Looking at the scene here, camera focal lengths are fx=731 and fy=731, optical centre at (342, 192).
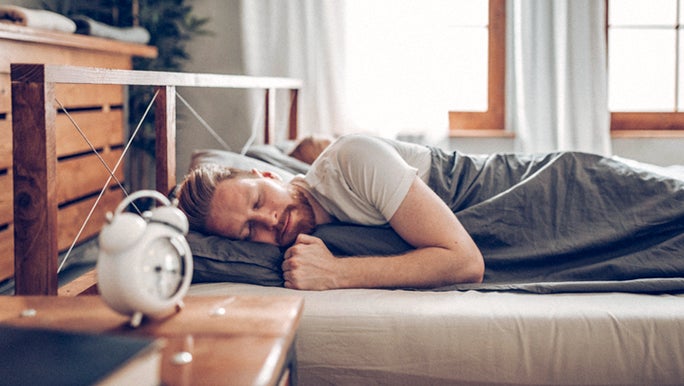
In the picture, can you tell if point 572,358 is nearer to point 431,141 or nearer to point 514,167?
point 514,167

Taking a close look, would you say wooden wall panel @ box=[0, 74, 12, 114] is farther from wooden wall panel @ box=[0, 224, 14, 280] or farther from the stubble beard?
the stubble beard

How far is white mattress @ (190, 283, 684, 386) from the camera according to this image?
1.23 meters

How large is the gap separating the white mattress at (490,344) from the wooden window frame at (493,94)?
2160 mm

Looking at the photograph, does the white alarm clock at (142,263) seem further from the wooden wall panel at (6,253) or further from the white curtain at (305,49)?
the white curtain at (305,49)

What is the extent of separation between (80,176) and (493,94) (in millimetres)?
1853

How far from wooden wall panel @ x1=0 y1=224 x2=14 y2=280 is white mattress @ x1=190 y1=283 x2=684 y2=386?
139cm

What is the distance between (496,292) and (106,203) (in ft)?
6.84

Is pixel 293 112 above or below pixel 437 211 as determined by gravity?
above

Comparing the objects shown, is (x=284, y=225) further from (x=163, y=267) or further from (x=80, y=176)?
(x=80, y=176)

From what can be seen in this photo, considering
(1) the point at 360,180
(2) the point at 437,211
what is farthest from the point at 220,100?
(2) the point at 437,211

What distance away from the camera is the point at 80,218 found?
2805 mm

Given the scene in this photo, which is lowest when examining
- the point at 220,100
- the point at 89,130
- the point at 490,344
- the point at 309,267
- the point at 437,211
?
the point at 490,344

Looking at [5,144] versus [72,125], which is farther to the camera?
[72,125]

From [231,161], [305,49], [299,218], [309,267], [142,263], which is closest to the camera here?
[142,263]
